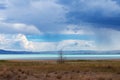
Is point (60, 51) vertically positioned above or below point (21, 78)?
above

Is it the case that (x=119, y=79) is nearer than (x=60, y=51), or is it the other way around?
(x=119, y=79)

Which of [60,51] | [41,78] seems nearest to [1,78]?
[41,78]

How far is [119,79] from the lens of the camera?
123 ft

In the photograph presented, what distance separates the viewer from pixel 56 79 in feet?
120

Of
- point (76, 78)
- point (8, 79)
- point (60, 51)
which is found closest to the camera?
point (8, 79)

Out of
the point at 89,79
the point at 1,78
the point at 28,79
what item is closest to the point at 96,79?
the point at 89,79

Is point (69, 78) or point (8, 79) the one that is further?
point (69, 78)

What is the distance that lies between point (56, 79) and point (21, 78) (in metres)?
3.80

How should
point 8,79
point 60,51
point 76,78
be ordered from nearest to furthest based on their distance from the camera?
point 8,79, point 76,78, point 60,51

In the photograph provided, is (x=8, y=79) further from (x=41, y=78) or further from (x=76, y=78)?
(x=76, y=78)

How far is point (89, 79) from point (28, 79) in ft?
21.0

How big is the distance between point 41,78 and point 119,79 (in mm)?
8603

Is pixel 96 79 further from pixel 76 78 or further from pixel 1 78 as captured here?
pixel 1 78

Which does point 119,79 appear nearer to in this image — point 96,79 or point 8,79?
point 96,79
